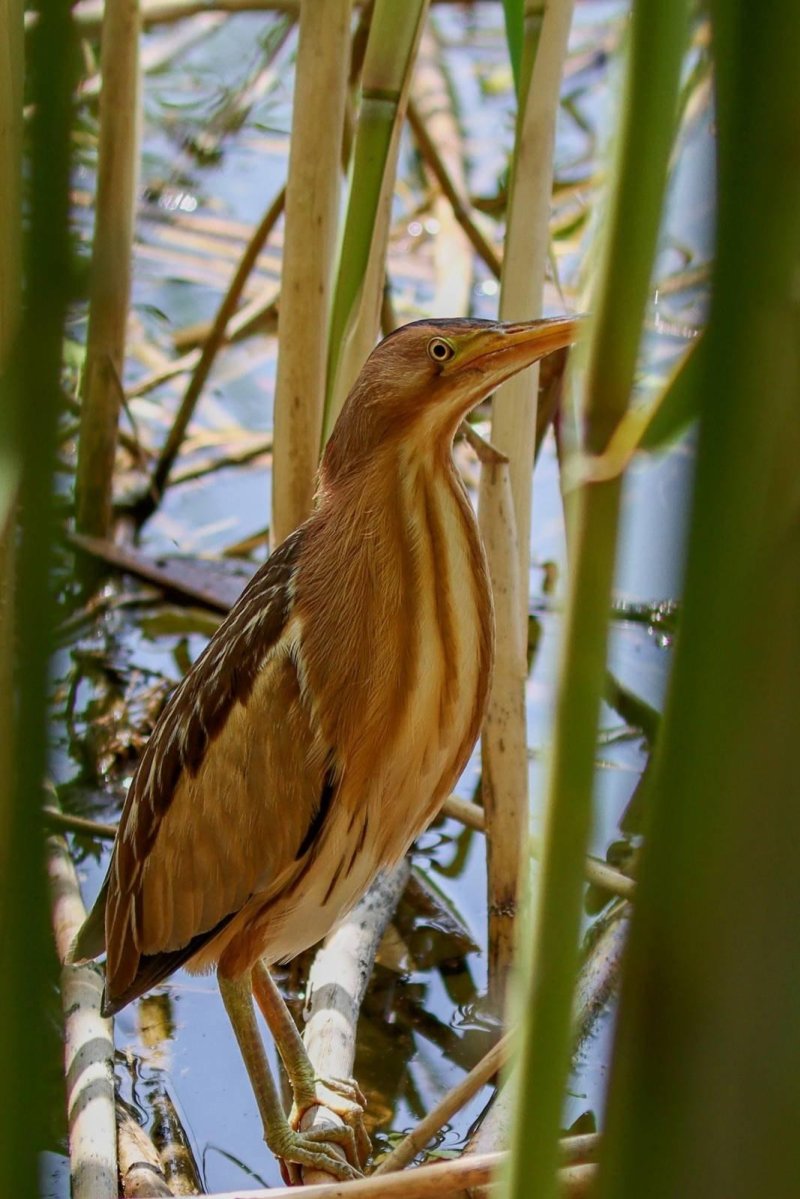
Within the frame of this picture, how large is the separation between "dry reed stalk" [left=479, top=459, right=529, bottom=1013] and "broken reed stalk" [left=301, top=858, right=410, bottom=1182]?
18 cm

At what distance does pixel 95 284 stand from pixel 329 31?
1.42 metres

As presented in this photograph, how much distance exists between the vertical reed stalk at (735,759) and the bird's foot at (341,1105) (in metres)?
1.39

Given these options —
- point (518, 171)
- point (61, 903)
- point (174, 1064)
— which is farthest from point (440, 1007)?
point (518, 171)

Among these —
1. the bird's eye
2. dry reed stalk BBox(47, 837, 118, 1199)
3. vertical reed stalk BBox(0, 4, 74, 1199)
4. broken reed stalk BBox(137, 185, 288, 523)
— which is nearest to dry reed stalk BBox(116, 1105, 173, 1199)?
dry reed stalk BBox(47, 837, 118, 1199)

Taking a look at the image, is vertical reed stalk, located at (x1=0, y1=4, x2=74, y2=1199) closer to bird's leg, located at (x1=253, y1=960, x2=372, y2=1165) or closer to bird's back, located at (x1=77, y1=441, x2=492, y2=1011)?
bird's back, located at (x1=77, y1=441, x2=492, y2=1011)

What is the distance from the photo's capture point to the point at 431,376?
151cm

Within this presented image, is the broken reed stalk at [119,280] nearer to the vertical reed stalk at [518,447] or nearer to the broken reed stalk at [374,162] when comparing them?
the broken reed stalk at [374,162]

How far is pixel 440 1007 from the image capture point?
7.29 ft

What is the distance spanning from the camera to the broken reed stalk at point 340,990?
6.10ft

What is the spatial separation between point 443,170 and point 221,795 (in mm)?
1590

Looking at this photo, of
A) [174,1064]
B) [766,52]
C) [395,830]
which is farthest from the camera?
[174,1064]

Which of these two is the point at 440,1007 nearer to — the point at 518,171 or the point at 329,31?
the point at 518,171

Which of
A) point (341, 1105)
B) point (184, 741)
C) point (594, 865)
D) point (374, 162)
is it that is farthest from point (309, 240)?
point (341, 1105)

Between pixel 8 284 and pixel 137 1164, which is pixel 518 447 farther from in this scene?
pixel 8 284
